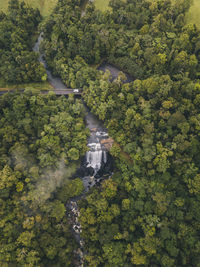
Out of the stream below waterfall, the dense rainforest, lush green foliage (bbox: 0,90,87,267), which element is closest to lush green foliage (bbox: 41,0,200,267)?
the dense rainforest

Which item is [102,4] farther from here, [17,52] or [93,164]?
[93,164]

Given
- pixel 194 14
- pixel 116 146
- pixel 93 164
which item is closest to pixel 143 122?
pixel 116 146

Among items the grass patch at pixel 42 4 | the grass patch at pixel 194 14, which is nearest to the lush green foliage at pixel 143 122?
the grass patch at pixel 194 14

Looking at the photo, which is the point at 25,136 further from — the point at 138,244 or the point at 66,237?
the point at 138,244

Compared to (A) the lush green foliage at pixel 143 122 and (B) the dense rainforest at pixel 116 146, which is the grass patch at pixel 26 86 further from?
(A) the lush green foliage at pixel 143 122

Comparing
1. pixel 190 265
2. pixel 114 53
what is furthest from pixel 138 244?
pixel 114 53

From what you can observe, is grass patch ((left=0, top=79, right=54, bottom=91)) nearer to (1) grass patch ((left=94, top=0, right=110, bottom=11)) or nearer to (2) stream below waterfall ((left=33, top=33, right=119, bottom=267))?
(2) stream below waterfall ((left=33, top=33, right=119, bottom=267))
